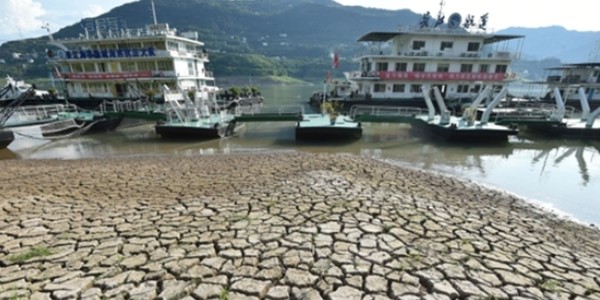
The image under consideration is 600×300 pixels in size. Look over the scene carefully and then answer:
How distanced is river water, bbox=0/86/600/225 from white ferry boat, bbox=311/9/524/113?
9053 mm

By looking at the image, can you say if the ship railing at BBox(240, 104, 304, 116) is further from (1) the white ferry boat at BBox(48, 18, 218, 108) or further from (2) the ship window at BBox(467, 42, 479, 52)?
(2) the ship window at BBox(467, 42, 479, 52)

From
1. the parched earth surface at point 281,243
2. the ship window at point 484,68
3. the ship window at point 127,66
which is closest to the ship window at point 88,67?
the ship window at point 127,66

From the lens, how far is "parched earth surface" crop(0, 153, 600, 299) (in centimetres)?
370

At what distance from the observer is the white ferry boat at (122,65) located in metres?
27.6

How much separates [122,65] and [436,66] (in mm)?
31956

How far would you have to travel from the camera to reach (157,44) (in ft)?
93.1

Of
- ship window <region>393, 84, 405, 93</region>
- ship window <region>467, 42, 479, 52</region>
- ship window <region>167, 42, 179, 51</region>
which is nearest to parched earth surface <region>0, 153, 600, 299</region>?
ship window <region>393, 84, 405, 93</region>

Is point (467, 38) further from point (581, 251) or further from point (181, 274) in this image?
point (181, 274)

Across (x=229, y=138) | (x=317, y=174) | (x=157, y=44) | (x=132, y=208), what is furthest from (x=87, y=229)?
(x=157, y=44)

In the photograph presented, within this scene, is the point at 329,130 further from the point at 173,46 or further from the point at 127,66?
the point at 127,66

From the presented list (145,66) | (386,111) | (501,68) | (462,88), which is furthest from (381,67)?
(145,66)

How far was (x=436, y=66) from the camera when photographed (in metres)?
28.6

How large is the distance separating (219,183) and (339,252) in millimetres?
4702

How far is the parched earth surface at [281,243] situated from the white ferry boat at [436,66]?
22242 millimetres
